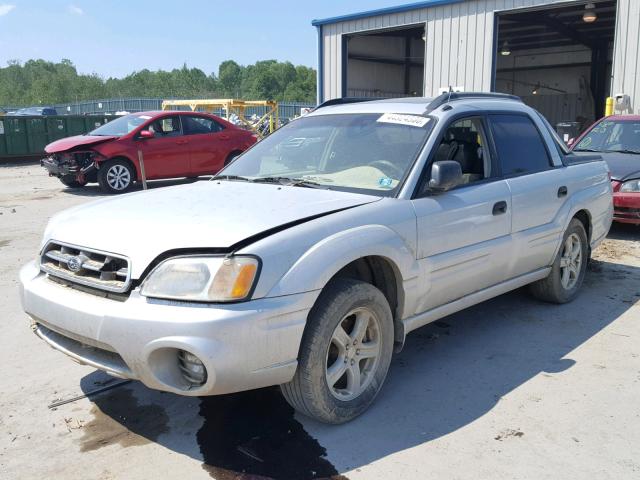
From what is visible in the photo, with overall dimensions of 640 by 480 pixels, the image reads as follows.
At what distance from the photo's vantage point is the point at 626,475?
285 centimetres

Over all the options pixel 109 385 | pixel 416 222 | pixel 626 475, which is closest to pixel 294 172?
pixel 416 222

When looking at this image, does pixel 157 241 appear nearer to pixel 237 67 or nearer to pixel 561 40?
pixel 561 40

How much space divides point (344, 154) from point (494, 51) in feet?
43.4

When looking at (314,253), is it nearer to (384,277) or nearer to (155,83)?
(384,277)

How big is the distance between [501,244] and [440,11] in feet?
45.7

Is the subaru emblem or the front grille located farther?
the subaru emblem

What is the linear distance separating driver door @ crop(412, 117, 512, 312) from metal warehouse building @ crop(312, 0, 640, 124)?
10.9 metres

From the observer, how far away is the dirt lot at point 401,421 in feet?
9.62

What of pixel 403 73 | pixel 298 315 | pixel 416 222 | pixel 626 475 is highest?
pixel 403 73

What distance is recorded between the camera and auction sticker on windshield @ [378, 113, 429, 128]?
4039 millimetres

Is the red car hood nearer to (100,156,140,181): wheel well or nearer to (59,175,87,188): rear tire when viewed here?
(100,156,140,181): wheel well

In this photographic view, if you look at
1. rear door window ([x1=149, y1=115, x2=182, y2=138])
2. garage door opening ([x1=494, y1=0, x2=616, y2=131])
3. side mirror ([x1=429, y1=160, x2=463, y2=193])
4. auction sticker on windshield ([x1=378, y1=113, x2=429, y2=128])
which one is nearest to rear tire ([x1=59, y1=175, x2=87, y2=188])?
rear door window ([x1=149, y1=115, x2=182, y2=138])

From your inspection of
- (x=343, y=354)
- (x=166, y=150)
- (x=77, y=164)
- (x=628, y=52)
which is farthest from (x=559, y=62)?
(x=343, y=354)

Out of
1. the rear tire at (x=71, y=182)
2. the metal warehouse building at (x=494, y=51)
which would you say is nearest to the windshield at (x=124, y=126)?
the rear tire at (x=71, y=182)
